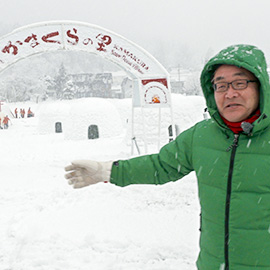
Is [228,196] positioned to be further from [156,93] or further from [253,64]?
[156,93]

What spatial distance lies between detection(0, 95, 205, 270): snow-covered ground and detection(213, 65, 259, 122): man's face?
7.29ft

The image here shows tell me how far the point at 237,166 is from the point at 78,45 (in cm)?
754

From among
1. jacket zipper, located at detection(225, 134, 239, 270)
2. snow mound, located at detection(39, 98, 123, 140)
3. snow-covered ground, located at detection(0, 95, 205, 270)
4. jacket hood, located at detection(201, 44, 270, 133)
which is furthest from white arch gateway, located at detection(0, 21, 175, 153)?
snow mound, located at detection(39, 98, 123, 140)

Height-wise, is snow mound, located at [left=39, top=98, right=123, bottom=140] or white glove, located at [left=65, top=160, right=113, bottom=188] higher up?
snow mound, located at [left=39, top=98, right=123, bottom=140]

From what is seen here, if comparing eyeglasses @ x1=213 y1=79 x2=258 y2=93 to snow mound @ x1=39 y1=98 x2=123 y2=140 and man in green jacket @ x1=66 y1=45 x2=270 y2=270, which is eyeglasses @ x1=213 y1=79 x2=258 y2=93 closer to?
man in green jacket @ x1=66 y1=45 x2=270 y2=270

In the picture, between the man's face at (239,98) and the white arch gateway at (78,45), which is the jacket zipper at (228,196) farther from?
the white arch gateway at (78,45)

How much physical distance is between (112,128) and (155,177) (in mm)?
15177

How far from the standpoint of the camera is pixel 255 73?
4.77ft

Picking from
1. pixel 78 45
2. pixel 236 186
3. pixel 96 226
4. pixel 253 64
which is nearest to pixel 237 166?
pixel 236 186

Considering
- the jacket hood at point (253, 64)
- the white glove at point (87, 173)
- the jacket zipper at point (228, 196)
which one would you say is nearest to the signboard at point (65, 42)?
the white glove at point (87, 173)

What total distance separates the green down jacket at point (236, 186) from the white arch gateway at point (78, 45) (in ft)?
23.0

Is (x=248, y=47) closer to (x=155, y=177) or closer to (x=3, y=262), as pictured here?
(x=155, y=177)

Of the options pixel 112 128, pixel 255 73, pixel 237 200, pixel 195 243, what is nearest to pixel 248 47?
pixel 255 73

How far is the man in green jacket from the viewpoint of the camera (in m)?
1.48
